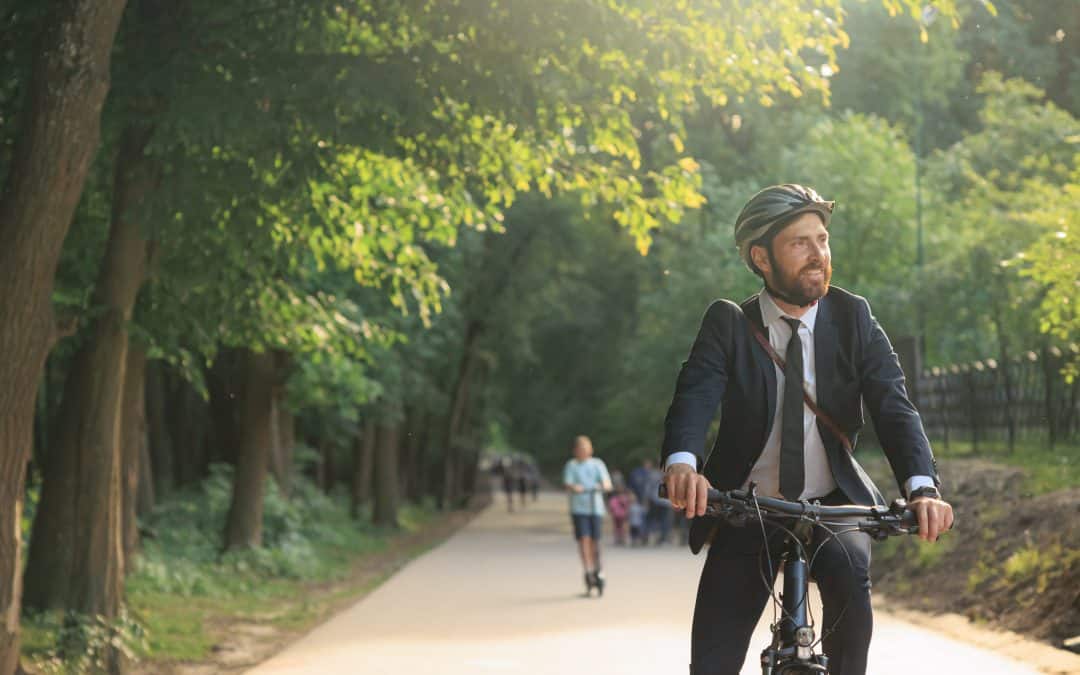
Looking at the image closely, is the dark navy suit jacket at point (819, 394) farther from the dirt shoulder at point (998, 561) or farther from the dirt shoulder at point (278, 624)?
the dirt shoulder at point (278, 624)

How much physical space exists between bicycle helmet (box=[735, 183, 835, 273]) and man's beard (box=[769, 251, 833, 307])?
0.10m

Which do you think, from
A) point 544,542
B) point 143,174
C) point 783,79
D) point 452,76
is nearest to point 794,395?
point 452,76

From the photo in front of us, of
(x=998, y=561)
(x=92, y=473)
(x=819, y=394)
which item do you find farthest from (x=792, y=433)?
(x=998, y=561)

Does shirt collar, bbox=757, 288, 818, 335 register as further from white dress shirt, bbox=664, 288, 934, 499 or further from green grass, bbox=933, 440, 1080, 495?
green grass, bbox=933, 440, 1080, 495

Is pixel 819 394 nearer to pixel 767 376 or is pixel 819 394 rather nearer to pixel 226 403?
pixel 767 376

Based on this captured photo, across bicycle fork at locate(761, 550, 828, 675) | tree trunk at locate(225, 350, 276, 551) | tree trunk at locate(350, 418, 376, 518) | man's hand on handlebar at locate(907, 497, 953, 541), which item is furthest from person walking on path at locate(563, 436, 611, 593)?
tree trunk at locate(350, 418, 376, 518)

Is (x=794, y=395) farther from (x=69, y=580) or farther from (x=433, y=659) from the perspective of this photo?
→ (x=69, y=580)

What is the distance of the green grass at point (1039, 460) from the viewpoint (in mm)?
15930

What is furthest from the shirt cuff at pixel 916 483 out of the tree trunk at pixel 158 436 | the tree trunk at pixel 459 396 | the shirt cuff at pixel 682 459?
the tree trunk at pixel 459 396

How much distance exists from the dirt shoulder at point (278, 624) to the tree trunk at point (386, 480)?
7086 millimetres

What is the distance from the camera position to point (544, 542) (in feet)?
114

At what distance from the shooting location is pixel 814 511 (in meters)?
4.19

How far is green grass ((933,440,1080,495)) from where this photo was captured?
15930 millimetres

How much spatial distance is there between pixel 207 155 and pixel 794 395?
26.6 ft
